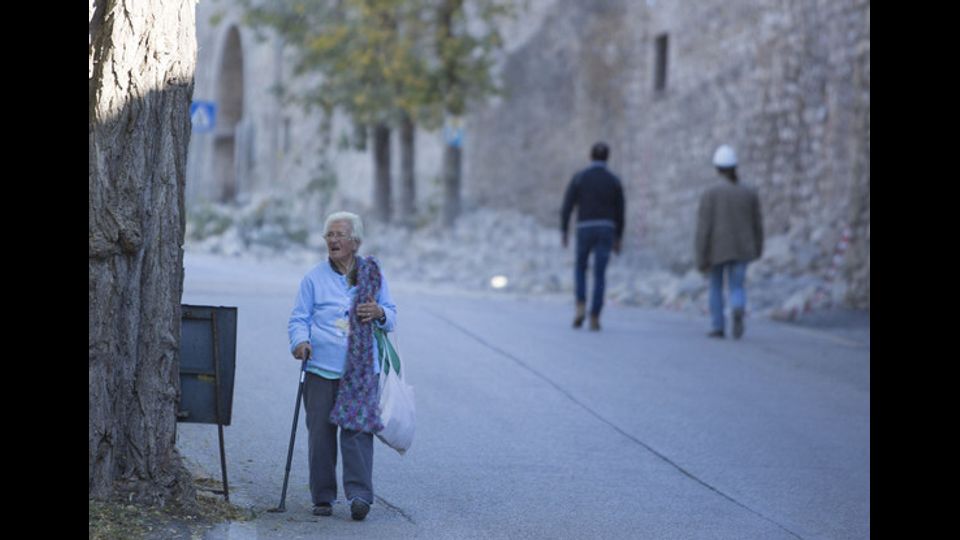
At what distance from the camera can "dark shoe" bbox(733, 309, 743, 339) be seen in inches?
627

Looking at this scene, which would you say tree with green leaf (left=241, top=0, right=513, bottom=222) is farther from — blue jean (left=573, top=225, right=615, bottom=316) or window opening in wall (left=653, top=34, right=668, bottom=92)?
blue jean (left=573, top=225, right=615, bottom=316)

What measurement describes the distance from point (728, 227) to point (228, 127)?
39852 millimetres

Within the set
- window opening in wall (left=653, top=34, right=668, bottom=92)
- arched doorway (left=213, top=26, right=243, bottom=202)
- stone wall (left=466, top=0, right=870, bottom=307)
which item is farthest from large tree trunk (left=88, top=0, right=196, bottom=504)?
arched doorway (left=213, top=26, right=243, bottom=202)

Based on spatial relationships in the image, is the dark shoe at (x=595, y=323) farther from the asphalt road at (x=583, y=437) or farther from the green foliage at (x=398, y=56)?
the green foliage at (x=398, y=56)

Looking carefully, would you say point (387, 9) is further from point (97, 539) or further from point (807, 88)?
point (97, 539)

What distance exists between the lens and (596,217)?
15977 mm

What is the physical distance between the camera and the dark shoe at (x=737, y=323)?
1592cm

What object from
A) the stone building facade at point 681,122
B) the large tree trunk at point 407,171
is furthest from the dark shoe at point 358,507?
the large tree trunk at point 407,171

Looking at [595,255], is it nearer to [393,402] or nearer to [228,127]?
[393,402]

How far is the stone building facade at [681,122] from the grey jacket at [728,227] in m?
2.98

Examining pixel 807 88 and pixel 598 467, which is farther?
pixel 807 88

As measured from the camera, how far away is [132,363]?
7055 mm
